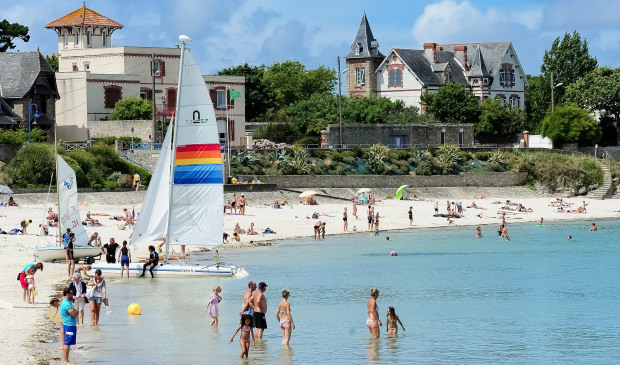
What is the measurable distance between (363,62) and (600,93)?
82.1 ft

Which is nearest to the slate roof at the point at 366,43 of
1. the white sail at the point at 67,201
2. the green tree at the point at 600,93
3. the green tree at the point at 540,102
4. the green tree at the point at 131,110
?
the green tree at the point at 540,102

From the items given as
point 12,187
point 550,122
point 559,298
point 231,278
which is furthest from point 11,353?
point 550,122

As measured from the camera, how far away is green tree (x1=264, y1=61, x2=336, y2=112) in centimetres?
11588

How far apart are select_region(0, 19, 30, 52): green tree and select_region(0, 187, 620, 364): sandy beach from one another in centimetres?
4146

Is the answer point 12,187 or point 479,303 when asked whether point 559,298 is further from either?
point 12,187

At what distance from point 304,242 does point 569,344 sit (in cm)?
2511

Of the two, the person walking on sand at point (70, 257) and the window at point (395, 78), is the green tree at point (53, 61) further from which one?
the person walking on sand at point (70, 257)

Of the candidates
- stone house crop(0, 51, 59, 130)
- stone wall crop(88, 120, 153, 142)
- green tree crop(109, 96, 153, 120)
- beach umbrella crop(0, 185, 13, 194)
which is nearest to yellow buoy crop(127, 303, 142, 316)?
beach umbrella crop(0, 185, 13, 194)

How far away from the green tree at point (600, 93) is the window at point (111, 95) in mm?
41995

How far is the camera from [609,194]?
83250 mm

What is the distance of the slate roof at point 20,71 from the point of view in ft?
240

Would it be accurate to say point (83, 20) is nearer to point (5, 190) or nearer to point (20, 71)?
point (20, 71)

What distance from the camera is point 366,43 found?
10812 cm

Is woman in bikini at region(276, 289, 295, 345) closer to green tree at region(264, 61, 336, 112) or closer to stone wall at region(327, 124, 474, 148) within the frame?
stone wall at region(327, 124, 474, 148)
